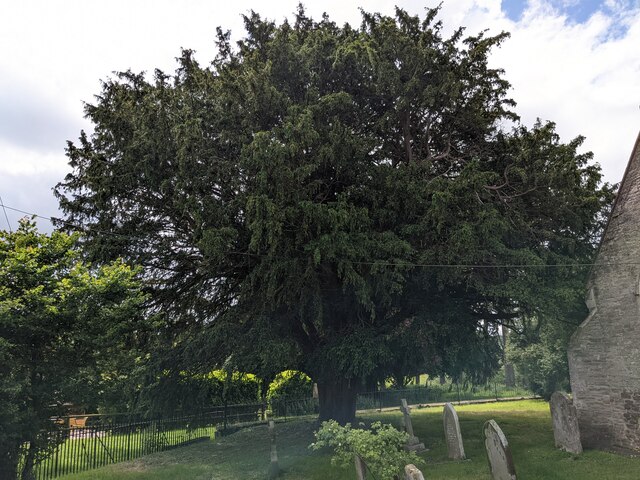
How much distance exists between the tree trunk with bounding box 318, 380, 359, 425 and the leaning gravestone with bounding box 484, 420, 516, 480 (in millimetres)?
7650

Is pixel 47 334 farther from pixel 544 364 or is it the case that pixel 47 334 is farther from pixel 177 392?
pixel 544 364

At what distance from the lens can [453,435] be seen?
1242cm

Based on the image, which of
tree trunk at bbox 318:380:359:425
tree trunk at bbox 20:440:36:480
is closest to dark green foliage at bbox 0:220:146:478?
tree trunk at bbox 20:440:36:480

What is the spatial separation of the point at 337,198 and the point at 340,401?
7.75m

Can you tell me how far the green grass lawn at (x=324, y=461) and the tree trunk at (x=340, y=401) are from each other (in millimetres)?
1123

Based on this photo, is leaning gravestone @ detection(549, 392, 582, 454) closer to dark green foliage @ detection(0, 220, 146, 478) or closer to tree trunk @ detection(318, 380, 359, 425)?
tree trunk @ detection(318, 380, 359, 425)

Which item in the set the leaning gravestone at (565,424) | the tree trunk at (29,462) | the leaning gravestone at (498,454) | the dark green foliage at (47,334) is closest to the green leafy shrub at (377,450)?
the leaning gravestone at (498,454)

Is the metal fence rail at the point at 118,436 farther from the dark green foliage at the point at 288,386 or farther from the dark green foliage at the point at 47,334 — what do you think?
the dark green foliage at the point at 288,386

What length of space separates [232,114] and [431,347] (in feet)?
31.2

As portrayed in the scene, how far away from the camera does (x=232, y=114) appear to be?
14.5 meters

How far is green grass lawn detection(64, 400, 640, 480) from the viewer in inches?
419

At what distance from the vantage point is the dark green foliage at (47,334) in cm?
962

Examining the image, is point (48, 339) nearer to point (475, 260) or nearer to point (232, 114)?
point (232, 114)

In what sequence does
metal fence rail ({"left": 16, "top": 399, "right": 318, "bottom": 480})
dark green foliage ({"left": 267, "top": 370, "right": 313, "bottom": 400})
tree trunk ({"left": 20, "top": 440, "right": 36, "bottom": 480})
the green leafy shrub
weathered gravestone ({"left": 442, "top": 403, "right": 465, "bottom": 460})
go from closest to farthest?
1. the green leafy shrub
2. tree trunk ({"left": 20, "top": 440, "right": 36, "bottom": 480})
3. metal fence rail ({"left": 16, "top": 399, "right": 318, "bottom": 480})
4. weathered gravestone ({"left": 442, "top": 403, "right": 465, "bottom": 460})
5. dark green foliage ({"left": 267, "top": 370, "right": 313, "bottom": 400})
